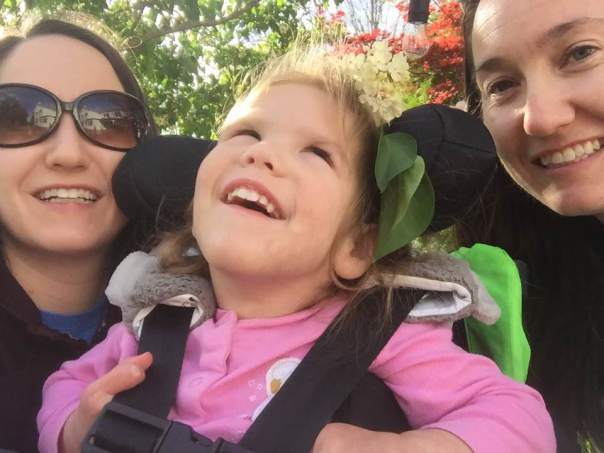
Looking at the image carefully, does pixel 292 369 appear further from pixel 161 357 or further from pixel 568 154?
pixel 568 154

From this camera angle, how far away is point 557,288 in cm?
274

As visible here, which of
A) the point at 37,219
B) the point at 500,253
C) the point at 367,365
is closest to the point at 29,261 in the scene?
the point at 37,219

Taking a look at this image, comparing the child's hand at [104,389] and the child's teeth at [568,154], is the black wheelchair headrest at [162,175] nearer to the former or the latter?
A: the child's hand at [104,389]

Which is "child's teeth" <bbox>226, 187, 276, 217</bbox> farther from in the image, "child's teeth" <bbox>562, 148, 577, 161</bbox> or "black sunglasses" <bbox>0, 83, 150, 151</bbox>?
"child's teeth" <bbox>562, 148, 577, 161</bbox>

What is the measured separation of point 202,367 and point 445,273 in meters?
0.73

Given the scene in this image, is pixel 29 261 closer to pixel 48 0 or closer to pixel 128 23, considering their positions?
pixel 48 0

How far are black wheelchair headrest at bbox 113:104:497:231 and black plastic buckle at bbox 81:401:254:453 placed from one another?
0.76 metres

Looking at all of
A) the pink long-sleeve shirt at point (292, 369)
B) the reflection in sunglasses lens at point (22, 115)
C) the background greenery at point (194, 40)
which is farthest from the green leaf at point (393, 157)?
the background greenery at point (194, 40)

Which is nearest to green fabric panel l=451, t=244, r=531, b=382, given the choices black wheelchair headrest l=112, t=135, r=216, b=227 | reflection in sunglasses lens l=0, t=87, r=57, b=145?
black wheelchair headrest l=112, t=135, r=216, b=227

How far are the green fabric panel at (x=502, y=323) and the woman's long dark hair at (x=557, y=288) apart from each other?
0.69 meters

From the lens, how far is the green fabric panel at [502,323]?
1.92 meters

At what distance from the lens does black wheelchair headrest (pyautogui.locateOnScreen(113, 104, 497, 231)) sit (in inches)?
73.3

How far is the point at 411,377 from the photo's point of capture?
1805mm

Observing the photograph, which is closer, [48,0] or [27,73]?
[27,73]
